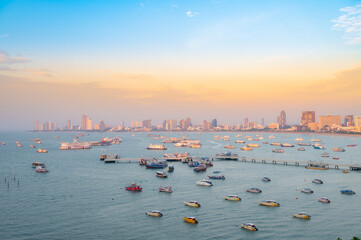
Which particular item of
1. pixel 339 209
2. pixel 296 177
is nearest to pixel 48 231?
pixel 339 209

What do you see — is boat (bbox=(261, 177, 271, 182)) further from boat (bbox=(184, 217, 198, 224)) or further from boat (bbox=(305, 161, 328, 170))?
boat (bbox=(184, 217, 198, 224))

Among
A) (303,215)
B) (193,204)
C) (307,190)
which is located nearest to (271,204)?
(303,215)

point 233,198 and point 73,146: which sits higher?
point 73,146

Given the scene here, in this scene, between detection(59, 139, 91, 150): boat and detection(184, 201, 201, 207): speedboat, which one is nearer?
detection(184, 201, 201, 207): speedboat

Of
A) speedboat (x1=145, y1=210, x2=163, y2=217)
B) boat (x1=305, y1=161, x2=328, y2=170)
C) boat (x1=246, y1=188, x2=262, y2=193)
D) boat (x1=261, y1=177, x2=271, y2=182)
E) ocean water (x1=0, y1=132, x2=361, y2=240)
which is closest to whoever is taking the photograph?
ocean water (x1=0, y1=132, x2=361, y2=240)

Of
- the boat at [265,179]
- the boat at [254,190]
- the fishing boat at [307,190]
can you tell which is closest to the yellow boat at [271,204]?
the boat at [254,190]

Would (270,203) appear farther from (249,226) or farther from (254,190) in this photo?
(249,226)

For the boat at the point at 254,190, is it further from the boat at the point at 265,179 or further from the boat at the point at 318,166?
the boat at the point at 318,166

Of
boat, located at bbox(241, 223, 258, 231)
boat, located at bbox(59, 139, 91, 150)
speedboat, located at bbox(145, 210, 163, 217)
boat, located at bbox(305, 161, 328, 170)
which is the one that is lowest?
boat, located at bbox(241, 223, 258, 231)

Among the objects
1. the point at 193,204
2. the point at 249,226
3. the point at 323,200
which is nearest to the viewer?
the point at 249,226

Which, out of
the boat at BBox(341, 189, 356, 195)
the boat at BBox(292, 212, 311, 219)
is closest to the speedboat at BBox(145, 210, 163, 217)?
the boat at BBox(292, 212, 311, 219)

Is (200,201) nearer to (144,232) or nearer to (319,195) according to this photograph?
(144,232)
